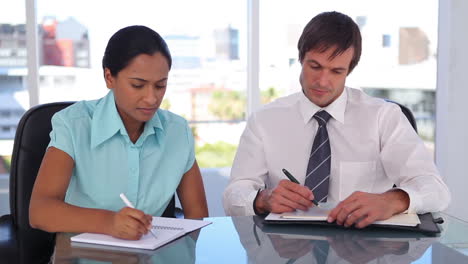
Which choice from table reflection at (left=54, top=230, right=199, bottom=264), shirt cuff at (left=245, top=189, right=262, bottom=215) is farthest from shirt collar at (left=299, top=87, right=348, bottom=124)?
table reflection at (left=54, top=230, right=199, bottom=264)

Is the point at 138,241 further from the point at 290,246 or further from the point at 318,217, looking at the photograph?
the point at 318,217

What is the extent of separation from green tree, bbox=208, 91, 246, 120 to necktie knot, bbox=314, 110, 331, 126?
2518mm

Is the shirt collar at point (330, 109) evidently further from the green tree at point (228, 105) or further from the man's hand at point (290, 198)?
the green tree at point (228, 105)

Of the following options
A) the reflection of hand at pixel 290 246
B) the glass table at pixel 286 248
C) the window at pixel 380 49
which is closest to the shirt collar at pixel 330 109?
the glass table at pixel 286 248

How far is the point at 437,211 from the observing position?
6.26 ft

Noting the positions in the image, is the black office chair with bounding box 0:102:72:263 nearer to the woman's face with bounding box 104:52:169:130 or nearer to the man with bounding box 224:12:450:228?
the woman's face with bounding box 104:52:169:130

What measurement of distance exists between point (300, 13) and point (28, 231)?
305 cm

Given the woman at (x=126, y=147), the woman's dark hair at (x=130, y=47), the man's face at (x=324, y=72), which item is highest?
the woman's dark hair at (x=130, y=47)

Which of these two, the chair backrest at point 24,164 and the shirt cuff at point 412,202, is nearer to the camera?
the shirt cuff at point 412,202

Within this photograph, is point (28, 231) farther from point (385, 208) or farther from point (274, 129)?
point (385, 208)

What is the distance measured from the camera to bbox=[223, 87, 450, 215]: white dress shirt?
2.19m

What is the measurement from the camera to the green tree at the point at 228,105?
479 centimetres

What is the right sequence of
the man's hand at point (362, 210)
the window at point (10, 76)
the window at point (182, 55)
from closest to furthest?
1. the man's hand at point (362, 210)
2. the window at point (10, 76)
3. the window at point (182, 55)

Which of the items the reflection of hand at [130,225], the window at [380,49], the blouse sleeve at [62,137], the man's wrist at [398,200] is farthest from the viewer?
the window at [380,49]
